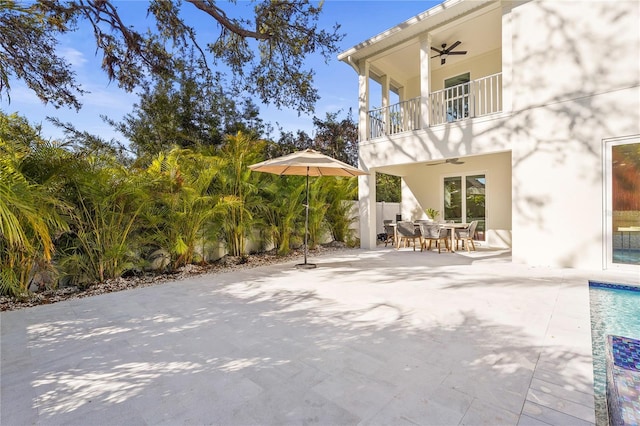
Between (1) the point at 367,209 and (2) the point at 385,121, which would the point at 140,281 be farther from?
(2) the point at 385,121

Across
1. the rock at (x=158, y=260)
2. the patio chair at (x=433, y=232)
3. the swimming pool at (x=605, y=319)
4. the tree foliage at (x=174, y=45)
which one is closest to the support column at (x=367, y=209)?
the patio chair at (x=433, y=232)

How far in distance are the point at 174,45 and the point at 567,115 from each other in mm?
9409

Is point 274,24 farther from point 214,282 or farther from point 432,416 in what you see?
point 432,416

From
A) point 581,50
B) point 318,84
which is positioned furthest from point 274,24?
point 581,50

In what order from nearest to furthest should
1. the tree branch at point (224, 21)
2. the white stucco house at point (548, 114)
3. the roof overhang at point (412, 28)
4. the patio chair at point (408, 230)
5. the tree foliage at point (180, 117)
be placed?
the white stucco house at point (548, 114) < the tree branch at point (224, 21) < the roof overhang at point (412, 28) < the patio chair at point (408, 230) < the tree foliage at point (180, 117)

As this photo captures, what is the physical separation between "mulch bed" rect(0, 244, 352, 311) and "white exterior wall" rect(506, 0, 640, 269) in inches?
225

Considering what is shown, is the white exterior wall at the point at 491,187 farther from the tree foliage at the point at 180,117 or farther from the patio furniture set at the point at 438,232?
the tree foliage at the point at 180,117

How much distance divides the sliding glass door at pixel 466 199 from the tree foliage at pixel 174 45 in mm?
5965

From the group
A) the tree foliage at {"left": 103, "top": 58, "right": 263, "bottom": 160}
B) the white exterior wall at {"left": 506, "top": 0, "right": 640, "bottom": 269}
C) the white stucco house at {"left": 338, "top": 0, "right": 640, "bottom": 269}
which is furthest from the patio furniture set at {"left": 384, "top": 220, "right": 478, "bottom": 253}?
the tree foliage at {"left": 103, "top": 58, "right": 263, "bottom": 160}

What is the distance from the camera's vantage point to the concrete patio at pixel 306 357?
1.99 meters

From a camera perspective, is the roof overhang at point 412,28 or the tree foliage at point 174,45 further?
the roof overhang at point 412,28

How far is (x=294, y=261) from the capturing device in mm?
8078

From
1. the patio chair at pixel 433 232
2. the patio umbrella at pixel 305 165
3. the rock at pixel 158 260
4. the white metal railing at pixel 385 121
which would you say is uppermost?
the white metal railing at pixel 385 121

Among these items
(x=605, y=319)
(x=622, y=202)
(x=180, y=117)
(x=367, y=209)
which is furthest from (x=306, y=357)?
(x=180, y=117)
